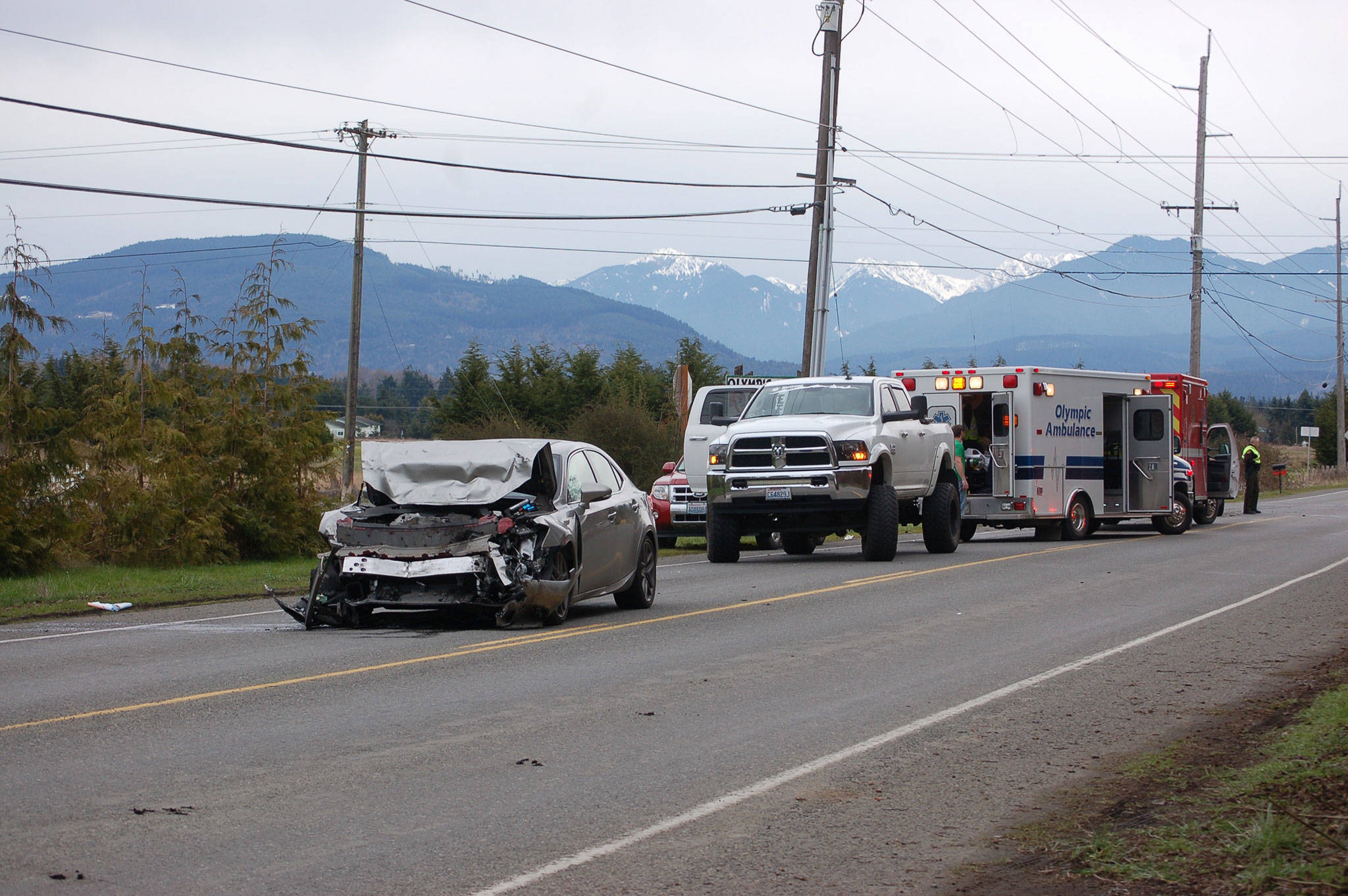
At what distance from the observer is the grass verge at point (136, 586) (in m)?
15.2

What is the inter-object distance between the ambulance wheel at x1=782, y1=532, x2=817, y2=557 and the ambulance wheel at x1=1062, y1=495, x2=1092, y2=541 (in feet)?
18.6

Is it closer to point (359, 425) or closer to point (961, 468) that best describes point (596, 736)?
point (961, 468)

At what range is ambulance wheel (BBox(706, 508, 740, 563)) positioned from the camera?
20.0m

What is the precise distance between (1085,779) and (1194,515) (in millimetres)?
27712

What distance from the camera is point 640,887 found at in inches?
202

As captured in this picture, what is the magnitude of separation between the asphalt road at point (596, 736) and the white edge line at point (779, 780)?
0.07 feet

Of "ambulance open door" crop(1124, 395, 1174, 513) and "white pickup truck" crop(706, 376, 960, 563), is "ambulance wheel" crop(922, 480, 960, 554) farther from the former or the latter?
"ambulance open door" crop(1124, 395, 1174, 513)

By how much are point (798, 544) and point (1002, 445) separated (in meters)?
4.38

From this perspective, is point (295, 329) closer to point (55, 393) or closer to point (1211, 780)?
point (1211, 780)

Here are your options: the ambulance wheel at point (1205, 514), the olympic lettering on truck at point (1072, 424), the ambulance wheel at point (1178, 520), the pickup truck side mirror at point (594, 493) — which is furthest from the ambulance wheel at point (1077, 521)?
the pickup truck side mirror at point (594, 493)

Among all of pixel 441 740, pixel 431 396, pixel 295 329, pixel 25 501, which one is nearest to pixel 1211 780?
pixel 441 740

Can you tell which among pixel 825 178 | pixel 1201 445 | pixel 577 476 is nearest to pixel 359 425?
pixel 825 178

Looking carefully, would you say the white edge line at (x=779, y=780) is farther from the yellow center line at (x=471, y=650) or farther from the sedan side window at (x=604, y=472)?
the sedan side window at (x=604, y=472)

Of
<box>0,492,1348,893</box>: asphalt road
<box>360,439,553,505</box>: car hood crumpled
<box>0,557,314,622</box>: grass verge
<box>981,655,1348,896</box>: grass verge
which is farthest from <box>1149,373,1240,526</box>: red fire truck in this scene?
<box>981,655,1348,896</box>: grass verge
